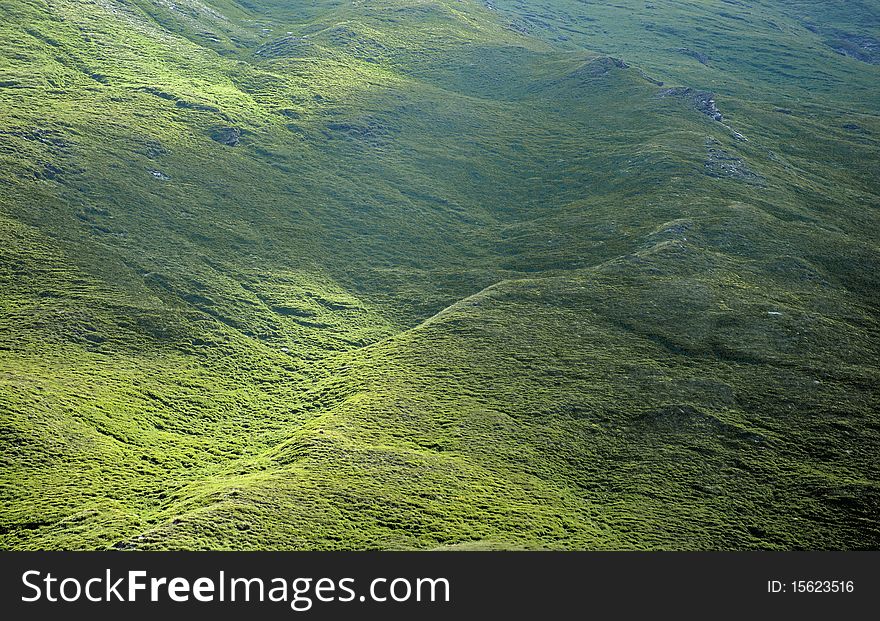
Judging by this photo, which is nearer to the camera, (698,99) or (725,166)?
(725,166)

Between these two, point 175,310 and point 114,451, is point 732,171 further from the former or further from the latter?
point 114,451

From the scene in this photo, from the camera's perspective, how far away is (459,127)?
8581cm

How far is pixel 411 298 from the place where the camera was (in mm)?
57125

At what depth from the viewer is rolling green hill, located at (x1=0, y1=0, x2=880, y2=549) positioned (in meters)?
33.2

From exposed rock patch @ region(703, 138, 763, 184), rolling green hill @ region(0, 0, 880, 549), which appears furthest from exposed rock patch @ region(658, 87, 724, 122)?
exposed rock patch @ region(703, 138, 763, 184)

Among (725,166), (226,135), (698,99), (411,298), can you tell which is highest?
(698,99)

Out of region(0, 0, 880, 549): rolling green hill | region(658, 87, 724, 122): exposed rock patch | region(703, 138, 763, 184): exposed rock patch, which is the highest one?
Answer: region(658, 87, 724, 122): exposed rock patch

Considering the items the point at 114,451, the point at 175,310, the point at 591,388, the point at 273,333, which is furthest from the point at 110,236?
the point at 591,388

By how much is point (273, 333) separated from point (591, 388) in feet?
70.5

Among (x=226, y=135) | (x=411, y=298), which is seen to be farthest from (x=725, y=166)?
(x=226, y=135)

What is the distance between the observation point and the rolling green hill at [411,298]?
33.2 m

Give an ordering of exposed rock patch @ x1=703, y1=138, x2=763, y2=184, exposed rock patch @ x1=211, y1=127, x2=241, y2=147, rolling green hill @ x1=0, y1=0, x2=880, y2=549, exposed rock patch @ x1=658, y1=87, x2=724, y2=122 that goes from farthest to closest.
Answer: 1. exposed rock patch @ x1=658, y1=87, x2=724, y2=122
2. exposed rock patch @ x1=703, y1=138, x2=763, y2=184
3. exposed rock patch @ x1=211, y1=127, x2=241, y2=147
4. rolling green hill @ x1=0, y1=0, x2=880, y2=549

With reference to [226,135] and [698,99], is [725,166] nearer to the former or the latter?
[698,99]

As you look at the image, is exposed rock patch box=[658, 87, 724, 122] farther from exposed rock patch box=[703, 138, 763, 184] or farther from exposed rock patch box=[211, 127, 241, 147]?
exposed rock patch box=[211, 127, 241, 147]
